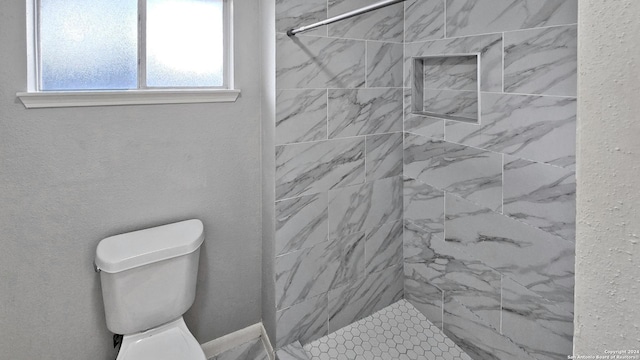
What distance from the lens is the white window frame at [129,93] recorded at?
5.15 ft

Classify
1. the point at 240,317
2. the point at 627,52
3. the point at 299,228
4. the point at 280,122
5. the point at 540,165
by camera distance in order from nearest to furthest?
the point at 627,52
the point at 540,165
the point at 280,122
the point at 299,228
the point at 240,317

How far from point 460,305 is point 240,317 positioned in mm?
1272

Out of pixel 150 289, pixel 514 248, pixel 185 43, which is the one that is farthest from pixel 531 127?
pixel 150 289

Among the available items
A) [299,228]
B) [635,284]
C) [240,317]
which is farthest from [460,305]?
[635,284]

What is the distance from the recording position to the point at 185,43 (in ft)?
6.39

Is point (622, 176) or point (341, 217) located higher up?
point (622, 176)

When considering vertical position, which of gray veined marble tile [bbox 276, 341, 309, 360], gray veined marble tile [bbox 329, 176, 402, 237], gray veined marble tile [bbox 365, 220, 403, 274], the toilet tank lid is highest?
gray veined marble tile [bbox 329, 176, 402, 237]

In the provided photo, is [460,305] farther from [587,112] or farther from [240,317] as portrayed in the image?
[587,112]

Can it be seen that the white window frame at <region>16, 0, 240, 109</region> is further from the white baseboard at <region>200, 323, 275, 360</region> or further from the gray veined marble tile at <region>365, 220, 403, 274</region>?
the white baseboard at <region>200, 323, 275, 360</region>

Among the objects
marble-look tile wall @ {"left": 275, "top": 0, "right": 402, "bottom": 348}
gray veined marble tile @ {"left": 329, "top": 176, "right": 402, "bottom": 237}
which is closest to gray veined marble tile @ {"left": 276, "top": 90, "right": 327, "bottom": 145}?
marble-look tile wall @ {"left": 275, "top": 0, "right": 402, "bottom": 348}

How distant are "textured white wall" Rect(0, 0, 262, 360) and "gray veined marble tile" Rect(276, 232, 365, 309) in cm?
30

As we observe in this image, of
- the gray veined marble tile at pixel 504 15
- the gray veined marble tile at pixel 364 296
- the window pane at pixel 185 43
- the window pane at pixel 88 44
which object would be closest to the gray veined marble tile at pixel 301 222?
the gray veined marble tile at pixel 364 296

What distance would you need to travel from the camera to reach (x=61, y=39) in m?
1.66

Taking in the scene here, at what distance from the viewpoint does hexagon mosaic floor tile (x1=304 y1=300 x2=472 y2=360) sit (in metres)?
2.03
